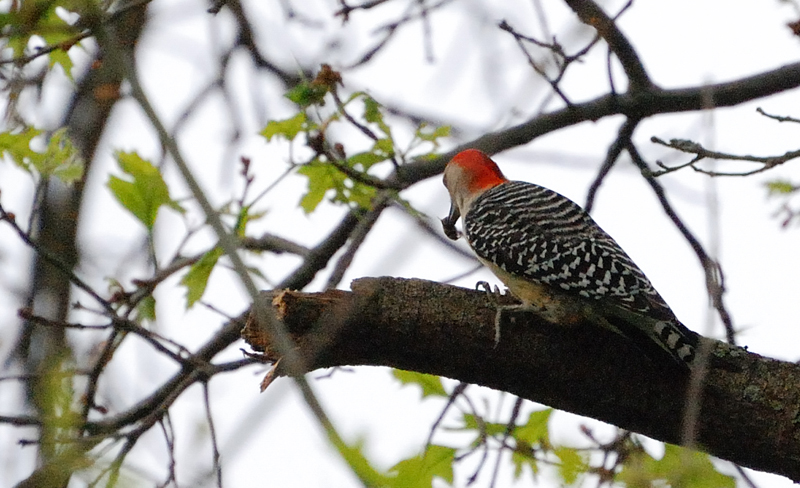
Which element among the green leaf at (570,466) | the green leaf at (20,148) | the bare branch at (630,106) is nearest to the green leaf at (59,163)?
the green leaf at (20,148)

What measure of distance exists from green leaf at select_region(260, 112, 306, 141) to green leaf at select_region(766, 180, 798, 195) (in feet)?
8.82

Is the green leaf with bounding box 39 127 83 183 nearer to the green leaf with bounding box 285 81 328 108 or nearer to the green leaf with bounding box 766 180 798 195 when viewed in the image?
the green leaf with bounding box 285 81 328 108

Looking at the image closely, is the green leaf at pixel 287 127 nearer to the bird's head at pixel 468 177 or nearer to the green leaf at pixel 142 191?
the green leaf at pixel 142 191

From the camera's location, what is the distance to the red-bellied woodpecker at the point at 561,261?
378cm

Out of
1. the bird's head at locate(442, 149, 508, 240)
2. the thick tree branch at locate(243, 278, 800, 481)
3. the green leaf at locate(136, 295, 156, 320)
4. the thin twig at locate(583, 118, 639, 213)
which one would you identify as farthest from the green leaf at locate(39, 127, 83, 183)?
the thin twig at locate(583, 118, 639, 213)

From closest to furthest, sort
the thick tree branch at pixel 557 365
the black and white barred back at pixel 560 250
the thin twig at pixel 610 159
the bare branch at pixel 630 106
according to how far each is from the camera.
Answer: the thick tree branch at pixel 557 365
the black and white barred back at pixel 560 250
the bare branch at pixel 630 106
the thin twig at pixel 610 159

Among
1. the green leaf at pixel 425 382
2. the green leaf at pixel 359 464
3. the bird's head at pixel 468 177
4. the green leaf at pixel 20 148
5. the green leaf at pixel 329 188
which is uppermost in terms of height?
the bird's head at pixel 468 177

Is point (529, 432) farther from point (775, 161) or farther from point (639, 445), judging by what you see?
point (775, 161)

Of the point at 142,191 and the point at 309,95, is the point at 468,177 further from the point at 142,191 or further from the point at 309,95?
the point at 142,191

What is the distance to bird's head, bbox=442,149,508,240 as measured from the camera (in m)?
5.82

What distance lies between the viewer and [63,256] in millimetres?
6859

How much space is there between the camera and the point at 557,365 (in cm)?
359

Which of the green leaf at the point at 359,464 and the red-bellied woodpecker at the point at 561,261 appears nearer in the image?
the green leaf at the point at 359,464

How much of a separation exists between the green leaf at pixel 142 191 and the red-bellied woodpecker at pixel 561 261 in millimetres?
1606
